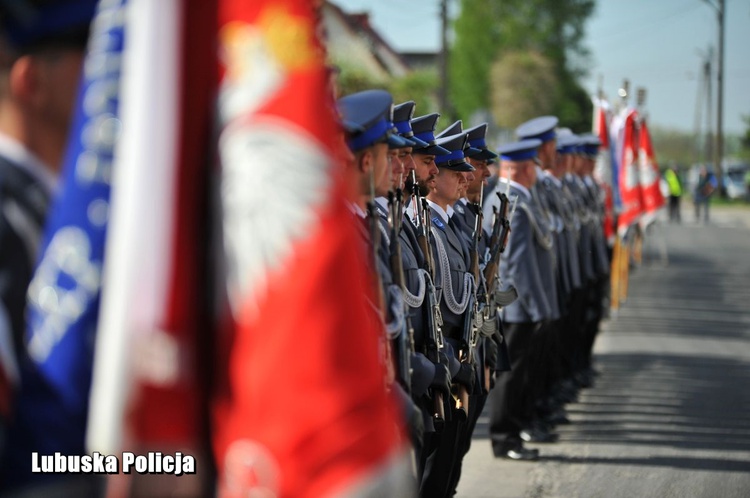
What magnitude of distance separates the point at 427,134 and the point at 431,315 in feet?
4.25

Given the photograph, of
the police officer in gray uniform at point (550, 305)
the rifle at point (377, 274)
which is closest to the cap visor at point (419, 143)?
the rifle at point (377, 274)

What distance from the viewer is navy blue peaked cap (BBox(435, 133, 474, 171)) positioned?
19.8 feet

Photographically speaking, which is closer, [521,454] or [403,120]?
[403,120]

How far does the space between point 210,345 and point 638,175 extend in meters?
15.3

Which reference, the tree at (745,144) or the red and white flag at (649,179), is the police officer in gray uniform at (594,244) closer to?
the red and white flag at (649,179)

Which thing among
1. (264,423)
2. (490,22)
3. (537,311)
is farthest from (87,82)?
(490,22)

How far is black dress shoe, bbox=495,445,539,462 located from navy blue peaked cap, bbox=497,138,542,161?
2058 millimetres

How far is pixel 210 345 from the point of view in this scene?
1.42 metres

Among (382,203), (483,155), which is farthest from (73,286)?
(483,155)

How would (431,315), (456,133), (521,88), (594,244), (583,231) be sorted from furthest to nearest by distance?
(521,88) → (594,244) → (583,231) → (456,133) → (431,315)

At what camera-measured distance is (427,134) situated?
5848mm

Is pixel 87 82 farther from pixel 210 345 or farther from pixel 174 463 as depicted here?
Result: pixel 174 463

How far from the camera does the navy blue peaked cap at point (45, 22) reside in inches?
62.2

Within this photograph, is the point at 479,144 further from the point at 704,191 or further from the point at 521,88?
the point at 521,88
